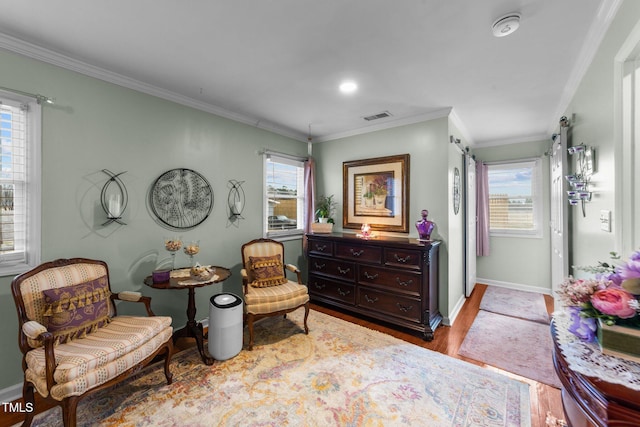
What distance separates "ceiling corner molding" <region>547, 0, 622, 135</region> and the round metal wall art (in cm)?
350

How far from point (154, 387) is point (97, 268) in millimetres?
1065

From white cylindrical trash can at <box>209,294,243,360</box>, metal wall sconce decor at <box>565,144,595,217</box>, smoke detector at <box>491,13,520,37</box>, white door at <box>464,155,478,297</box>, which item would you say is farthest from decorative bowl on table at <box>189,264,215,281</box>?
white door at <box>464,155,478,297</box>

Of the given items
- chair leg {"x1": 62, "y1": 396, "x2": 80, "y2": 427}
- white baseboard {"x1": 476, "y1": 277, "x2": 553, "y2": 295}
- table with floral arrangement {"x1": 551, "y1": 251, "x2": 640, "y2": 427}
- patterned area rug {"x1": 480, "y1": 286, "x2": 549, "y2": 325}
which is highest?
table with floral arrangement {"x1": 551, "y1": 251, "x2": 640, "y2": 427}

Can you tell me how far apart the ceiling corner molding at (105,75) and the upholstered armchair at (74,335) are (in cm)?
160

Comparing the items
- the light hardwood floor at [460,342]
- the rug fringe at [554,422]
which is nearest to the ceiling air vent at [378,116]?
the light hardwood floor at [460,342]

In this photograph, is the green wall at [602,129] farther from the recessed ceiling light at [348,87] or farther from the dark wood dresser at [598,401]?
the recessed ceiling light at [348,87]

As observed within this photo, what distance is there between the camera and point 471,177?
4.34 metres

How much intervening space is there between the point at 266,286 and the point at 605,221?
2898 mm

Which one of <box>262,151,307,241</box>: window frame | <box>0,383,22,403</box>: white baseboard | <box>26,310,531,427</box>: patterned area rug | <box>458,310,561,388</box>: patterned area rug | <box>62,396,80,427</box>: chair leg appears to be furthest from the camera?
<box>262,151,307,241</box>: window frame

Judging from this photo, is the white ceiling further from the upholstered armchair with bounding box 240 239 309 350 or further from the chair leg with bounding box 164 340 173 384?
the chair leg with bounding box 164 340 173 384

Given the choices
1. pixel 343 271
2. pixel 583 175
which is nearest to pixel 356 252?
pixel 343 271

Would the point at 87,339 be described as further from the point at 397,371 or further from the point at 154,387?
the point at 397,371

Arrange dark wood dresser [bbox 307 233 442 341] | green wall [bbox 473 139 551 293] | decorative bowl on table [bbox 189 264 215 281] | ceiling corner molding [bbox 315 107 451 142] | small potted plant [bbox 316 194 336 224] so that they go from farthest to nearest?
green wall [bbox 473 139 551 293]
small potted plant [bbox 316 194 336 224]
ceiling corner molding [bbox 315 107 451 142]
dark wood dresser [bbox 307 233 442 341]
decorative bowl on table [bbox 189 264 215 281]

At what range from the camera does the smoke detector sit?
162 centimetres
